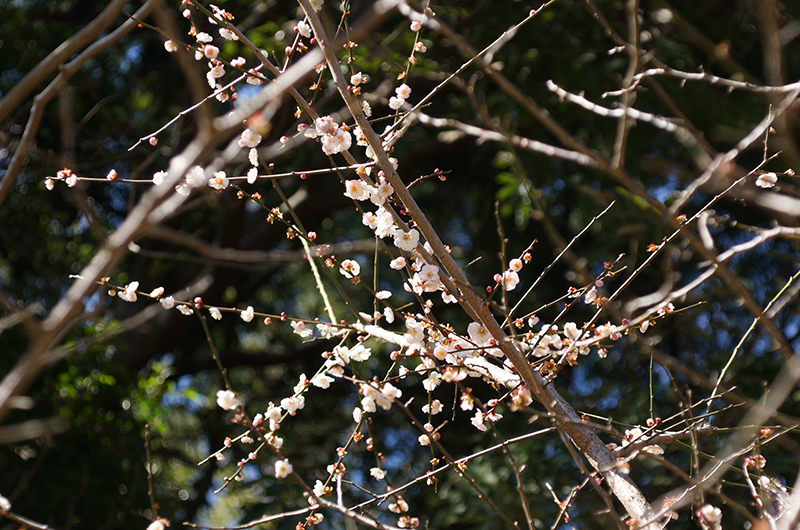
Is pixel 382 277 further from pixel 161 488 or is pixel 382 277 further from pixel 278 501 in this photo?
pixel 278 501

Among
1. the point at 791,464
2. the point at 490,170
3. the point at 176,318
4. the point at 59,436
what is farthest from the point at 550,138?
the point at 59,436

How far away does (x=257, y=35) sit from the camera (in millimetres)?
3406

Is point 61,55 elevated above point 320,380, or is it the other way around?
point 61,55

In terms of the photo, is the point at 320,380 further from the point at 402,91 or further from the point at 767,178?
the point at 767,178

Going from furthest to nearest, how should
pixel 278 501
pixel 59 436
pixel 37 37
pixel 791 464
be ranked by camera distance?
pixel 37 37 < pixel 59 436 < pixel 278 501 < pixel 791 464

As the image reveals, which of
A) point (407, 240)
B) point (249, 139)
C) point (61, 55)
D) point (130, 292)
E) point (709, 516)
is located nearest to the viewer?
point (61, 55)

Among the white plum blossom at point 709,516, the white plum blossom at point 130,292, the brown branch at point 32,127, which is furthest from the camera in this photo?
the white plum blossom at point 130,292

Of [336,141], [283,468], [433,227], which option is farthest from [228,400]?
[433,227]

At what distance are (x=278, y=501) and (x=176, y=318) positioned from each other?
7.11ft

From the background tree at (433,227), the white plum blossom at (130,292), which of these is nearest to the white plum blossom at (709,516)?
the background tree at (433,227)

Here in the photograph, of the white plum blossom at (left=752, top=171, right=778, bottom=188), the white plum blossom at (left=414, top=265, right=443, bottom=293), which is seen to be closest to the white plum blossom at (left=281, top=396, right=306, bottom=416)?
the white plum blossom at (left=414, top=265, right=443, bottom=293)

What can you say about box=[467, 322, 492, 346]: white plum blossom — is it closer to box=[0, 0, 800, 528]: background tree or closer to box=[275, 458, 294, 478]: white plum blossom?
box=[0, 0, 800, 528]: background tree

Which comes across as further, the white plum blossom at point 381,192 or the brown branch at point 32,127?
the white plum blossom at point 381,192

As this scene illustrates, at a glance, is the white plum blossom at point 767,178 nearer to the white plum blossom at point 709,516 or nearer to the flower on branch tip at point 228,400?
the white plum blossom at point 709,516
